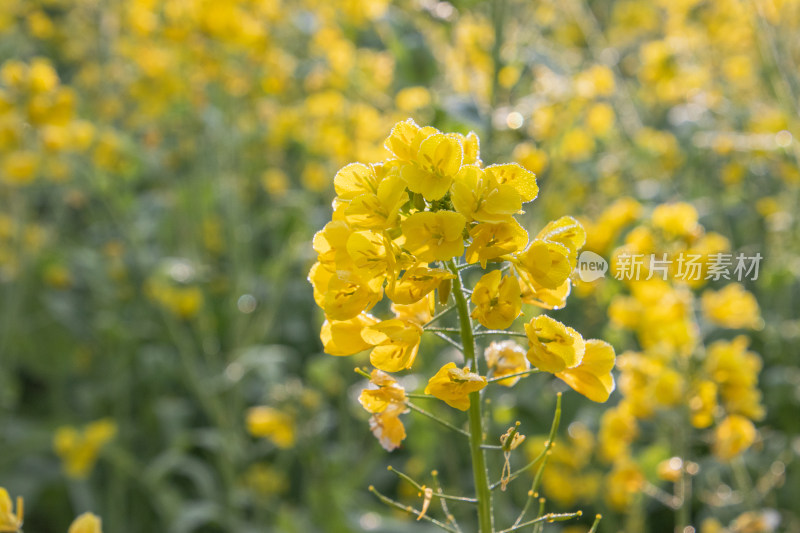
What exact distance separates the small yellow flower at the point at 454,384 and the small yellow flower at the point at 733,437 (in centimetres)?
119

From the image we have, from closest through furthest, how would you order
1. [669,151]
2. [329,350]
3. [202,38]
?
[329,350] → [202,38] → [669,151]

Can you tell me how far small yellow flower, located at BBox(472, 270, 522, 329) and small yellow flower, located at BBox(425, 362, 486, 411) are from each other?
8 cm

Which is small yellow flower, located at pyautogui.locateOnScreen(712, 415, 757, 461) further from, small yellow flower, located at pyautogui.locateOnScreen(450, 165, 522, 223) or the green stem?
small yellow flower, located at pyautogui.locateOnScreen(450, 165, 522, 223)

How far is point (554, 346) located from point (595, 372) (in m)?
0.11

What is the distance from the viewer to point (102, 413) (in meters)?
4.14

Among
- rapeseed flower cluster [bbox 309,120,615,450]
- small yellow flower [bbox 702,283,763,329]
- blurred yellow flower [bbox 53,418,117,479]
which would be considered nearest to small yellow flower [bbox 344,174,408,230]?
rapeseed flower cluster [bbox 309,120,615,450]

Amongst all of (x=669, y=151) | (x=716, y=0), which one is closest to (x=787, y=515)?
(x=669, y=151)

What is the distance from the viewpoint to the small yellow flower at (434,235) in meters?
0.98

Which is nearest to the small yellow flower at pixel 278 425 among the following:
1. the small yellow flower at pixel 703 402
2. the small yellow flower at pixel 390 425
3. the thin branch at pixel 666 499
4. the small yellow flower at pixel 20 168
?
the thin branch at pixel 666 499

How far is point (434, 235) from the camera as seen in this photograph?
1005mm

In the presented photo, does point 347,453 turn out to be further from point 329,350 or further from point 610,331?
point 329,350

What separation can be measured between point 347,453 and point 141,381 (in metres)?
1.53

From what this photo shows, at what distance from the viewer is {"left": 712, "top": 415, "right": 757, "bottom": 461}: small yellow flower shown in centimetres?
190

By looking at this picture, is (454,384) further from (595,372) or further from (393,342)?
(595,372)
